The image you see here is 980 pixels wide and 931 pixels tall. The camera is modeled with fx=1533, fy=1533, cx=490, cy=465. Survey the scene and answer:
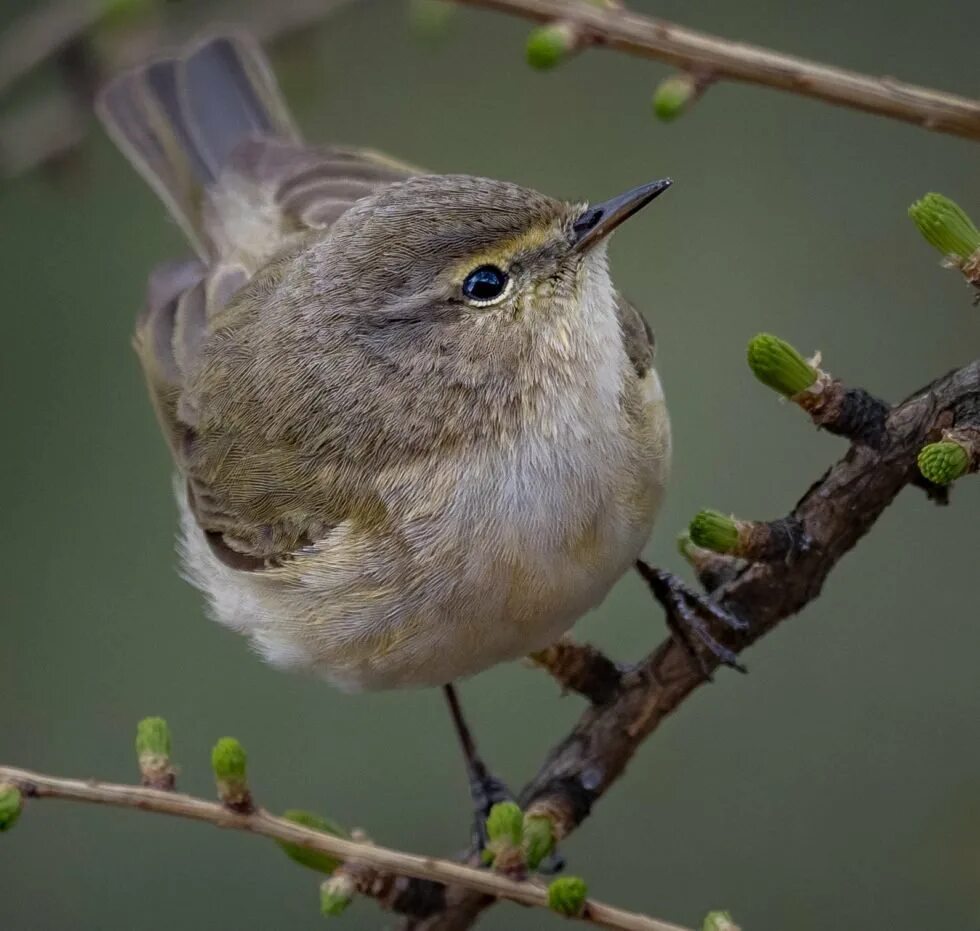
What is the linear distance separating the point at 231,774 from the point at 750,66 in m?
1.43

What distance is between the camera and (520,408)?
298 centimetres

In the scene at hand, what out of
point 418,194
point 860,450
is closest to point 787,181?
point 418,194

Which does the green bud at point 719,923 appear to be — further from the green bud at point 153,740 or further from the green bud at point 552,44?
the green bud at point 552,44

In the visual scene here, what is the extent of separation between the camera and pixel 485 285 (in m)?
3.02

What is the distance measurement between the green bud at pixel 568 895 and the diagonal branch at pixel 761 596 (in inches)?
22.9

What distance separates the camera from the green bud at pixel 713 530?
2.57 m

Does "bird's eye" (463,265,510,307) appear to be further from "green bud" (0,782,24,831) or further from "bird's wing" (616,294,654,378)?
"green bud" (0,782,24,831)

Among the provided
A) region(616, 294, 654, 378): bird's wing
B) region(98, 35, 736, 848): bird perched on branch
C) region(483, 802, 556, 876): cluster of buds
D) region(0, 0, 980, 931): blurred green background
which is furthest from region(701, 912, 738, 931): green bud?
region(0, 0, 980, 931): blurred green background

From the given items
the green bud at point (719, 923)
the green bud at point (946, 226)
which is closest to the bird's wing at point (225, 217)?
the green bud at point (719, 923)

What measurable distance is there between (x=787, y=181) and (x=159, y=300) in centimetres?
255

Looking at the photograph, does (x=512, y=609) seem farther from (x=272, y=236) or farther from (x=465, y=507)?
(x=272, y=236)

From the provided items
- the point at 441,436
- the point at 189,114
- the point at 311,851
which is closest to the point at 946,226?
the point at 441,436

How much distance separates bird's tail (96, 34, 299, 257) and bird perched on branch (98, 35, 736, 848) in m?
1.47

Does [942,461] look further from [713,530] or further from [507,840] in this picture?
[507,840]
